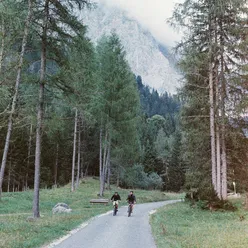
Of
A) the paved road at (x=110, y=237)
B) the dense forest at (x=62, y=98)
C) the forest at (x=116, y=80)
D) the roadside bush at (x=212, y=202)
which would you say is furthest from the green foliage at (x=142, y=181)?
the paved road at (x=110, y=237)

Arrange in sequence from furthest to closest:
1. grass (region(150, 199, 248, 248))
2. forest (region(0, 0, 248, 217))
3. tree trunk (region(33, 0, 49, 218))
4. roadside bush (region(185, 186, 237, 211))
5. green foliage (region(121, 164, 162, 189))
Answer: green foliage (region(121, 164, 162, 189)) < roadside bush (region(185, 186, 237, 211)) < forest (region(0, 0, 248, 217)) < tree trunk (region(33, 0, 49, 218)) < grass (region(150, 199, 248, 248))

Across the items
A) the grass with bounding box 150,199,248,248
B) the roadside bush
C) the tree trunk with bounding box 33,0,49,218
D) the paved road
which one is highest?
the tree trunk with bounding box 33,0,49,218

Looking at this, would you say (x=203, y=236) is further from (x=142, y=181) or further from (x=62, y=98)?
(x=142, y=181)

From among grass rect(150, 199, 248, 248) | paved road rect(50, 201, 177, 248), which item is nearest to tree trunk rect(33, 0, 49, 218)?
paved road rect(50, 201, 177, 248)

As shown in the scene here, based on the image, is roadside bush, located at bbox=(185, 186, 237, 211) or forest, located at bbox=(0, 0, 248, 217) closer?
forest, located at bbox=(0, 0, 248, 217)

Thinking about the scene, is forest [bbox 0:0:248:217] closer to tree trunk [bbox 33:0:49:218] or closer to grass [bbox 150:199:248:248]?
tree trunk [bbox 33:0:49:218]

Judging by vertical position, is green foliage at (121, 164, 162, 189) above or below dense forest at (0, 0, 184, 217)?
below

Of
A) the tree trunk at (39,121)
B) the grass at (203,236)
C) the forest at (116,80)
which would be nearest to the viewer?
the grass at (203,236)

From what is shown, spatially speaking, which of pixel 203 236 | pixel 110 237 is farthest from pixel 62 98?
pixel 203 236

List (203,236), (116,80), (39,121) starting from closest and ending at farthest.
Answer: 1. (203,236)
2. (39,121)
3. (116,80)

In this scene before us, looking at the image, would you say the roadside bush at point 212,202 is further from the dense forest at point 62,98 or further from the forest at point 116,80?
the dense forest at point 62,98

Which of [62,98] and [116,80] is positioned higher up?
[116,80]

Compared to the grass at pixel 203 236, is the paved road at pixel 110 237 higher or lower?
lower

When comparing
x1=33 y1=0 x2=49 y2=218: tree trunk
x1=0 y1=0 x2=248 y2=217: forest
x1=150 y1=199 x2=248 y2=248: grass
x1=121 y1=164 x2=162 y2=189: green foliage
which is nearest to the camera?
x1=150 y1=199 x2=248 y2=248: grass
